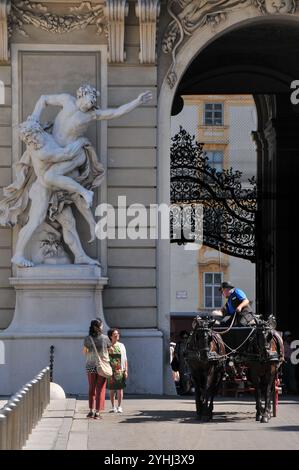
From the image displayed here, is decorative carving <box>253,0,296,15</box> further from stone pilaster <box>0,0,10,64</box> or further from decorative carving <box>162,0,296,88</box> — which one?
stone pilaster <box>0,0,10,64</box>

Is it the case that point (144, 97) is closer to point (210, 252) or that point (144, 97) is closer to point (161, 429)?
point (161, 429)

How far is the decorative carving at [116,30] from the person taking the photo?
30797 millimetres

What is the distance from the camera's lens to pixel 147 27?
1220 inches

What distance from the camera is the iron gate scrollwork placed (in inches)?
1548

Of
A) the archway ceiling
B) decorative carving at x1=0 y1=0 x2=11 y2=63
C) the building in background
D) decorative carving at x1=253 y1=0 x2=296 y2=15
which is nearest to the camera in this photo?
decorative carving at x1=0 y1=0 x2=11 y2=63

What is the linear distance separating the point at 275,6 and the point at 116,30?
126 inches

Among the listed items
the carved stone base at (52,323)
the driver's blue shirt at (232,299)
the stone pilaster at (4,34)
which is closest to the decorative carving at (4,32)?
the stone pilaster at (4,34)

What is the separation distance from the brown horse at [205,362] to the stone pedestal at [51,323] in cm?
548

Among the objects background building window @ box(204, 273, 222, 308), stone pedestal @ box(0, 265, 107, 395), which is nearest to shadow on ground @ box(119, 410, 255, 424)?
stone pedestal @ box(0, 265, 107, 395)

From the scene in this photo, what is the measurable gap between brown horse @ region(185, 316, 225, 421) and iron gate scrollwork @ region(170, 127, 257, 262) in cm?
1447

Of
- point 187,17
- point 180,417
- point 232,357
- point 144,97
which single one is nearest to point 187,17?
point 187,17

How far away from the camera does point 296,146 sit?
40406 mm

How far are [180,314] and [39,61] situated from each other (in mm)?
25479
